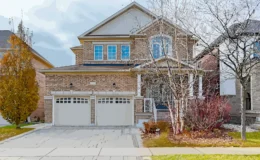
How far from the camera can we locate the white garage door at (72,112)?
2070 cm

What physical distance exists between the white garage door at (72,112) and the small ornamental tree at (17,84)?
8.08 ft

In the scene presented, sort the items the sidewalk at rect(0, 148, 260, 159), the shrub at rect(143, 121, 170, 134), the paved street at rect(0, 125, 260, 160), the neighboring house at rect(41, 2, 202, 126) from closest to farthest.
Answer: the paved street at rect(0, 125, 260, 160)
the sidewalk at rect(0, 148, 260, 159)
the shrub at rect(143, 121, 170, 134)
the neighboring house at rect(41, 2, 202, 126)

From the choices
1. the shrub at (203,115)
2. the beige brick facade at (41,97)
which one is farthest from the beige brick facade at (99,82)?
the shrub at (203,115)

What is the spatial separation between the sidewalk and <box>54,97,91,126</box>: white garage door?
32.7 ft

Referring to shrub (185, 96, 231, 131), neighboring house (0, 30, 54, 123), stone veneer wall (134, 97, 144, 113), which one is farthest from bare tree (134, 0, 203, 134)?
neighboring house (0, 30, 54, 123)

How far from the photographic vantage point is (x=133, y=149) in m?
10.7

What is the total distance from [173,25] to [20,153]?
10130mm

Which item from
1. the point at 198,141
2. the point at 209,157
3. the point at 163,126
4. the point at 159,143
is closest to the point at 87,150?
the point at 159,143

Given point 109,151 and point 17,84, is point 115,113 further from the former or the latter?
point 109,151

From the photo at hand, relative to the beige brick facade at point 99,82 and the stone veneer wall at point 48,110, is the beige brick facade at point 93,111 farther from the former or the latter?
the stone veneer wall at point 48,110

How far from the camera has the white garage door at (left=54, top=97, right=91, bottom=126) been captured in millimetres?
20703

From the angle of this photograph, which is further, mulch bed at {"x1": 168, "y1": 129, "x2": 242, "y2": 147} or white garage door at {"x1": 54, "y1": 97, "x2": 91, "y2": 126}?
white garage door at {"x1": 54, "y1": 97, "x2": 91, "y2": 126}

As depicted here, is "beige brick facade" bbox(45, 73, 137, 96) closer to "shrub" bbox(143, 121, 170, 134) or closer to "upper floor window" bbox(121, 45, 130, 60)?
"upper floor window" bbox(121, 45, 130, 60)

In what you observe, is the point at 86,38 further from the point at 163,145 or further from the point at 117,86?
the point at 163,145
